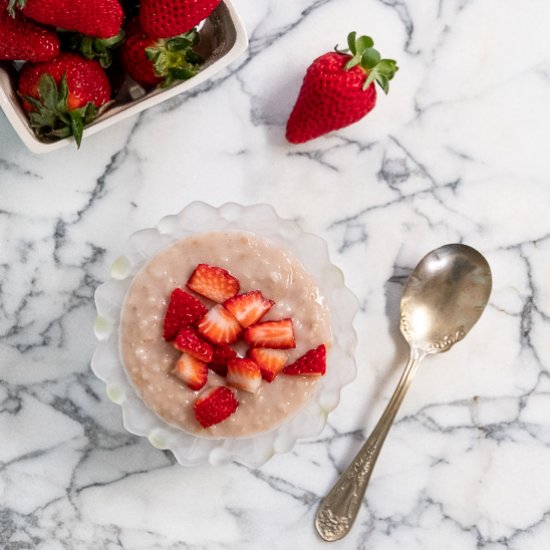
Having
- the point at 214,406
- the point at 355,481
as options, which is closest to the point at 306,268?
the point at 214,406

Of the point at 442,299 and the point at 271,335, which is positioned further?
the point at 442,299

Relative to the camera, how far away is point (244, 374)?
1.55m

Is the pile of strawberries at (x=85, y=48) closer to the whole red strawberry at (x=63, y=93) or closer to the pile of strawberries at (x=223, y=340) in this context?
the whole red strawberry at (x=63, y=93)

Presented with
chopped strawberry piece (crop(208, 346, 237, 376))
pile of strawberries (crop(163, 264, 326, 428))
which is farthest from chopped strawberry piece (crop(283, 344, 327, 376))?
chopped strawberry piece (crop(208, 346, 237, 376))

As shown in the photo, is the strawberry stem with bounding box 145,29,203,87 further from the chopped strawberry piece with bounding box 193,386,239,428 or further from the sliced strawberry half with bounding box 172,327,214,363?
the chopped strawberry piece with bounding box 193,386,239,428

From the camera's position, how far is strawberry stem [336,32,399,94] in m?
1.64

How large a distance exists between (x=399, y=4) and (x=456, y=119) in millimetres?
272

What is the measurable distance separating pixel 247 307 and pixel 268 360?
104 millimetres

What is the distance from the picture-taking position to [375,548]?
182cm

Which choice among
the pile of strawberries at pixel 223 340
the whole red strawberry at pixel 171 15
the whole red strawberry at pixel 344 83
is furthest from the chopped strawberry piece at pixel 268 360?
the whole red strawberry at pixel 171 15

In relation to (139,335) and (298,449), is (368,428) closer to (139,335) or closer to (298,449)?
(298,449)

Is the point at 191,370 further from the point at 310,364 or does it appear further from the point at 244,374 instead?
the point at 310,364

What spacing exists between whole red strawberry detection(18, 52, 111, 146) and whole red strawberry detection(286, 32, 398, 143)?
1.31 ft

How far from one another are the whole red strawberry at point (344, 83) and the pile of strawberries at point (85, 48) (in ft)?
0.76
